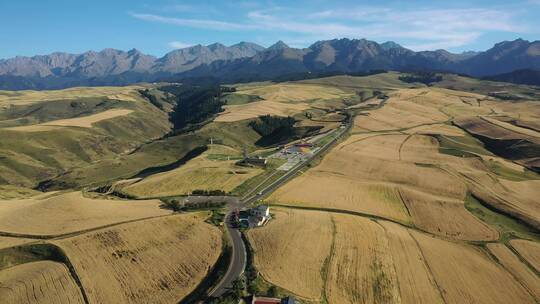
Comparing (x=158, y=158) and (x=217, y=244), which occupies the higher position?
(x=217, y=244)

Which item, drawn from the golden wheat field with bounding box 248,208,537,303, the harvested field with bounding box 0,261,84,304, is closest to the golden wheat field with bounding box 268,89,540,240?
the golden wheat field with bounding box 248,208,537,303

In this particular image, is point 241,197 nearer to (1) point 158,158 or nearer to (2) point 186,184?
(2) point 186,184

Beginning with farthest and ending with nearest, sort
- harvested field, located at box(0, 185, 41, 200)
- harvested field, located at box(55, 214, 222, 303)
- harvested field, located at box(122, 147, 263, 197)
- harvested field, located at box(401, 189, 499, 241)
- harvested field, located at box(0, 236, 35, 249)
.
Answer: harvested field, located at box(0, 185, 41, 200), harvested field, located at box(122, 147, 263, 197), harvested field, located at box(401, 189, 499, 241), harvested field, located at box(0, 236, 35, 249), harvested field, located at box(55, 214, 222, 303)

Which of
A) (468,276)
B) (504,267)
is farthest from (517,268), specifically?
(468,276)

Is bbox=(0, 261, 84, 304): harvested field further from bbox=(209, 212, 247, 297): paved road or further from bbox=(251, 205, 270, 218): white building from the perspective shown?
bbox=(251, 205, 270, 218): white building

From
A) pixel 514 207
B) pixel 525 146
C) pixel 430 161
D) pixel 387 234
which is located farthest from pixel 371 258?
pixel 525 146

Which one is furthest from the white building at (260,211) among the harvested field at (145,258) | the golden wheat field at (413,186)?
the golden wheat field at (413,186)
